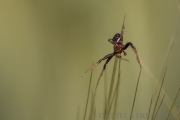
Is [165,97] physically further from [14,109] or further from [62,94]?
[14,109]

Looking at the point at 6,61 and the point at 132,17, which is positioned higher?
the point at 132,17

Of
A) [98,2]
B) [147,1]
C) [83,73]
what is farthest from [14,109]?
[147,1]

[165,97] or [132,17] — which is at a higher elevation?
[132,17]

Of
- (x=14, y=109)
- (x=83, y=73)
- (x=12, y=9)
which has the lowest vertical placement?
(x=14, y=109)

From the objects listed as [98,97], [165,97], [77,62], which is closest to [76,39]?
[77,62]

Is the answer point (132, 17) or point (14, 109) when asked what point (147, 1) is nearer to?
point (132, 17)
